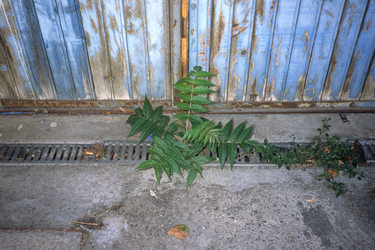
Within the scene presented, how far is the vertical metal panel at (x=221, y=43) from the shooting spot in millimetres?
2578

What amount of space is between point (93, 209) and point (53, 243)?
1.12 ft

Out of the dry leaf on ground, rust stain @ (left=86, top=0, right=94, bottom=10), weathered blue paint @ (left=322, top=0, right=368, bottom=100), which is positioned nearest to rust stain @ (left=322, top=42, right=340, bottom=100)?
weathered blue paint @ (left=322, top=0, right=368, bottom=100)

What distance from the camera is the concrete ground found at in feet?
6.18

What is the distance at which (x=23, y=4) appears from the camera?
8.39ft

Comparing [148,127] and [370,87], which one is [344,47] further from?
[148,127]

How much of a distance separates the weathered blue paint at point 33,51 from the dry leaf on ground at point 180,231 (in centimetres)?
206

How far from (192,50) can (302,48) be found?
1106 mm

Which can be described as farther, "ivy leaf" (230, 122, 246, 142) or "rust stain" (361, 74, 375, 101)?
"rust stain" (361, 74, 375, 101)

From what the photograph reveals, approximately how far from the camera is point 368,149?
2615 mm

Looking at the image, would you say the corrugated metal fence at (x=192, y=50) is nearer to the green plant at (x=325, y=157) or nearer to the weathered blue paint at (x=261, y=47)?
the weathered blue paint at (x=261, y=47)

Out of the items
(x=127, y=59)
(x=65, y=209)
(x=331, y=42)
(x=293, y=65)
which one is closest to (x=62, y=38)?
(x=127, y=59)

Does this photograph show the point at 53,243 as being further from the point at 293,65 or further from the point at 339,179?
the point at 293,65

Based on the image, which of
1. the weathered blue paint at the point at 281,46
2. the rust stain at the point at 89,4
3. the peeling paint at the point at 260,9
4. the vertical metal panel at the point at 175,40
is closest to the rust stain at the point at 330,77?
the weathered blue paint at the point at 281,46

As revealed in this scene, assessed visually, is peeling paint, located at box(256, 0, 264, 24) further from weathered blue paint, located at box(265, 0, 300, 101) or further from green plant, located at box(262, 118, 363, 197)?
green plant, located at box(262, 118, 363, 197)
